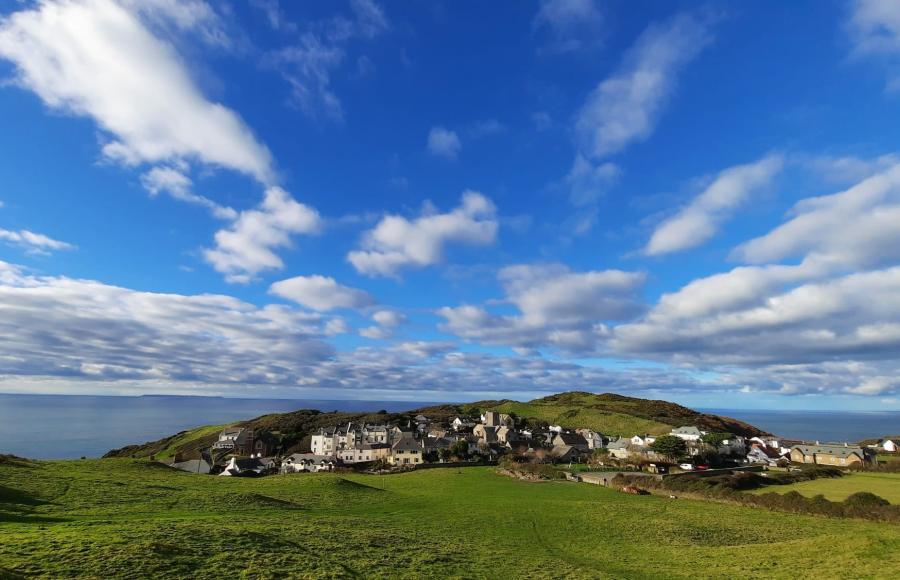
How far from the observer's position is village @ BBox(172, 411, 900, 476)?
78.2 metres

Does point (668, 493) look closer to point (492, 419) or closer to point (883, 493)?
point (883, 493)

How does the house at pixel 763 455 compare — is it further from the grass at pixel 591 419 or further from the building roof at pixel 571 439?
the building roof at pixel 571 439

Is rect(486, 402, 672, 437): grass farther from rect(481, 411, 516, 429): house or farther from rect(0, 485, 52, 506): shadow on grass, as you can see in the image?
rect(0, 485, 52, 506): shadow on grass

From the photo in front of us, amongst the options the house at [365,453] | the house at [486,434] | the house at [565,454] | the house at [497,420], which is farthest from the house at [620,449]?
the house at [365,453]

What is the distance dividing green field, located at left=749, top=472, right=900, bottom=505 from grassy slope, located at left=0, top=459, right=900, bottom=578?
13392 millimetres

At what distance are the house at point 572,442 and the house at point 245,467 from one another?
56.2 metres

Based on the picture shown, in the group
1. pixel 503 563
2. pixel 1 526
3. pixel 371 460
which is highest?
pixel 1 526

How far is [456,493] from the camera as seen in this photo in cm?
4984

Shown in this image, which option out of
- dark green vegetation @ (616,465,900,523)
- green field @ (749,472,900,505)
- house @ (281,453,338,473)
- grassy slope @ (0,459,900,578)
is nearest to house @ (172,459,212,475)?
house @ (281,453,338,473)

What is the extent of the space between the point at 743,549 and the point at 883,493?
1366 inches

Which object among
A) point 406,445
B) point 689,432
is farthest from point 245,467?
point 689,432

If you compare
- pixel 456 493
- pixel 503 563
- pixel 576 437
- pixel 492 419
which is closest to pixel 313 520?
pixel 503 563

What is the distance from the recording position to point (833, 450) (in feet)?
292

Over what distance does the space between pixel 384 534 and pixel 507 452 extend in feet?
240
